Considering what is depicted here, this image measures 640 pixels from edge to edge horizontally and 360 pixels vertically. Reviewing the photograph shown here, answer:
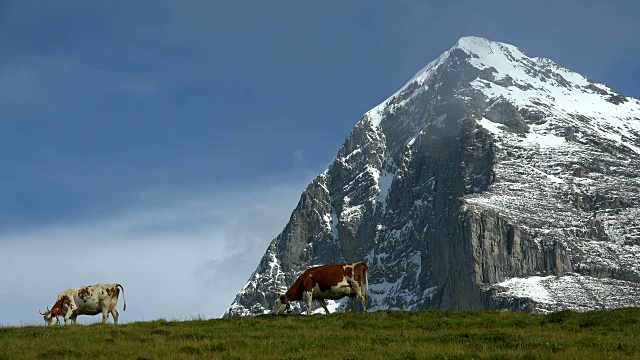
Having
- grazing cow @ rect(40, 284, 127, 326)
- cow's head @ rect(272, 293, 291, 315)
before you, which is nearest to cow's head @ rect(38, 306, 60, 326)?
grazing cow @ rect(40, 284, 127, 326)

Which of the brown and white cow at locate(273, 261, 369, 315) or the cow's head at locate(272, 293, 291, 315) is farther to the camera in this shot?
the cow's head at locate(272, 293, 291, 315)

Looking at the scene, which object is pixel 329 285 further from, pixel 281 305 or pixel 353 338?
pixel 353 338

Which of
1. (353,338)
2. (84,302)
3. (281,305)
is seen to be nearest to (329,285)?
(281,305)

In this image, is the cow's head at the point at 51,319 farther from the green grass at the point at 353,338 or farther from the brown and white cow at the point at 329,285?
the brown and white cow at the point at 329,285

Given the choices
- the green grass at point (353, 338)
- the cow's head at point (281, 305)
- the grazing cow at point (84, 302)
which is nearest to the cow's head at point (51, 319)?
the grazing cow at point (84, 302)

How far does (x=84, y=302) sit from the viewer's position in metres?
38.4

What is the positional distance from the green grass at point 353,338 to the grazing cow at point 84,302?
600 centimetres

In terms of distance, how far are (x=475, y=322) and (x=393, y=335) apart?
6.47 m

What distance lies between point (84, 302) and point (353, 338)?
59.5ft

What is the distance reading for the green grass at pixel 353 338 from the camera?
2197cm

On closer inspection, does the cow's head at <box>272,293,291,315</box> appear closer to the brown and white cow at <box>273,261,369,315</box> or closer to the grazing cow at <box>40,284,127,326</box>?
the brown and white cow at <box>273,261,369,315</box>

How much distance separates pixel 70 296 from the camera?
38.5 metres

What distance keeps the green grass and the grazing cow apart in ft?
19.7

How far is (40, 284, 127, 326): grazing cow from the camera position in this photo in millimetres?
38312
